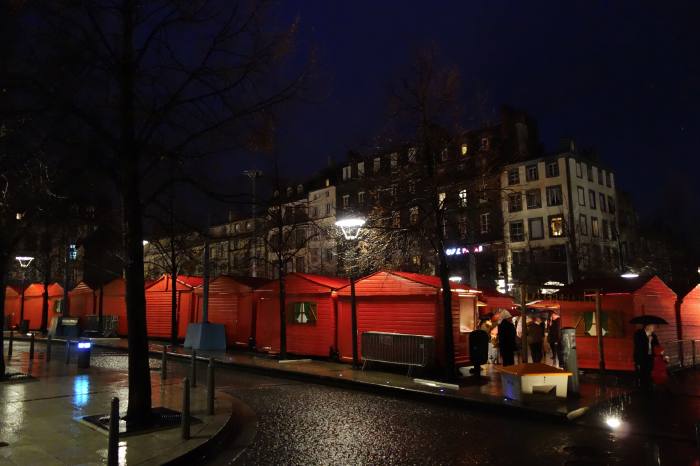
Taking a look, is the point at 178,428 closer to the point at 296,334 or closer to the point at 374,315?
the point at 374,315

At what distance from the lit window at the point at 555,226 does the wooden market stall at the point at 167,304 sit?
3323 centimetres

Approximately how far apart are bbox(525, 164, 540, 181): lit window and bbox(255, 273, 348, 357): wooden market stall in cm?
3451

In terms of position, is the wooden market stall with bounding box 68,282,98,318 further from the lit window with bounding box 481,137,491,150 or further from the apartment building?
the apartment building

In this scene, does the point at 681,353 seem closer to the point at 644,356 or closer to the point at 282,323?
the point at 644,356

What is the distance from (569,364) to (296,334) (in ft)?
36.3

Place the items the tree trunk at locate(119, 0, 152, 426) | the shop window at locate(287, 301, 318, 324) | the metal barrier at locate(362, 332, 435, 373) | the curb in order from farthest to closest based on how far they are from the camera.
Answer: the shop window at locate(287, 301, 318, 324) < the metal barrier at locate(362, 332, 435, 373) < the curb < the tree trunk at locate(119, 0, 152, 426)

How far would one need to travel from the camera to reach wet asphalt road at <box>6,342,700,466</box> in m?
7.29

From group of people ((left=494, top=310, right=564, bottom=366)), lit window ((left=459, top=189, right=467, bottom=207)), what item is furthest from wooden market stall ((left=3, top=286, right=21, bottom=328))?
lit window ((left=459, top=189, right=467, bottom=207))

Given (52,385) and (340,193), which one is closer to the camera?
(52,385)

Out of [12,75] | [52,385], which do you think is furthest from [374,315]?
[12,75]

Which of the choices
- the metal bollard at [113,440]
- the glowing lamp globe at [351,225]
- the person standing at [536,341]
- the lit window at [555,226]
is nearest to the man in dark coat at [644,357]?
the person standing at [536,341]

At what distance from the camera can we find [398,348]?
15805mm

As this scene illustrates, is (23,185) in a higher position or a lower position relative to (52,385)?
higher

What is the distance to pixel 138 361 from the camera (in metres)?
8.66
